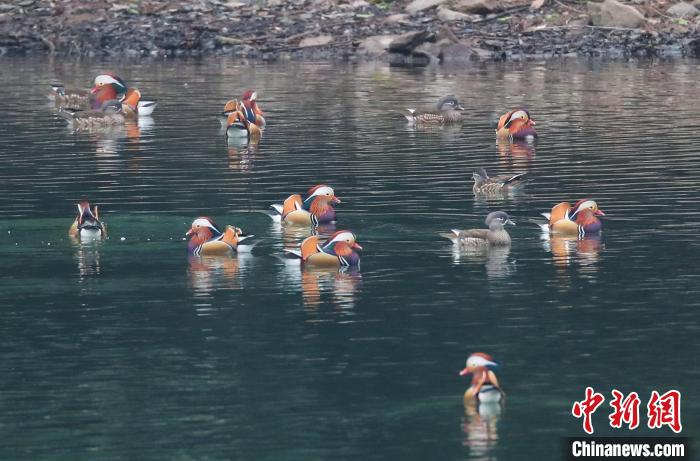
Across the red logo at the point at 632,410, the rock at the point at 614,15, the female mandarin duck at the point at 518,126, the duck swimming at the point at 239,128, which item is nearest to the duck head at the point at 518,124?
the female mandarin duck at the point at 518,126

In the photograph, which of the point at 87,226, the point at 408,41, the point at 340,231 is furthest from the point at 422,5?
the point at 340,231

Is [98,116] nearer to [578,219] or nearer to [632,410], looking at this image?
[578,219]

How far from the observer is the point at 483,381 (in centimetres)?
1547

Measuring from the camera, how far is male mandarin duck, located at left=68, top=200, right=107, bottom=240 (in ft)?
76.1

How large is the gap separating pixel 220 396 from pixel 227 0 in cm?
4805

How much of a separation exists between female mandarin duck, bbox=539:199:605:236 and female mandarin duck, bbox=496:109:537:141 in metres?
10.5

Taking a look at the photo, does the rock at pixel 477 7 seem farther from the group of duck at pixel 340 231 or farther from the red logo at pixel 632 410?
the red logo at pixel 632 410

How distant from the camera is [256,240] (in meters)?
23.2

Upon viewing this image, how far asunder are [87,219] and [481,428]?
31.8 ft

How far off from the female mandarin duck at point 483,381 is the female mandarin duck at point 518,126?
19.2 m

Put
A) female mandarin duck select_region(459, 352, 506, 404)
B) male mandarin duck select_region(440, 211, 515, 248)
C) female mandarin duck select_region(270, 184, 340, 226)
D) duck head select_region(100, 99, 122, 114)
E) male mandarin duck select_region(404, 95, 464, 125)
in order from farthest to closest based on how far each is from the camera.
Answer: duck head select_region(100, 99, 122, 114) → male mandarin duck select_region(404, 95, 464, 125) → female mandarin duck select_region(270, 184, 340, 226) → male mandarin duck select_region(440, 211, 515, 248) → female mandarin duck select_region(459, 352, 506, 404)

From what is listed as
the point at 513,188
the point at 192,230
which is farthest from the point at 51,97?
the point at 192,230

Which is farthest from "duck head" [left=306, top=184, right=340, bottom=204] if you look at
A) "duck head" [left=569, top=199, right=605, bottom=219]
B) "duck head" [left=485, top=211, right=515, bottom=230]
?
"duck head" [left=569, top=199, right=605, bottom=219]

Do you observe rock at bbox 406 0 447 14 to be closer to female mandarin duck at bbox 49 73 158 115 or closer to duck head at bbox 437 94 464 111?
female mandarin duck at bbox 49 73 158 115
